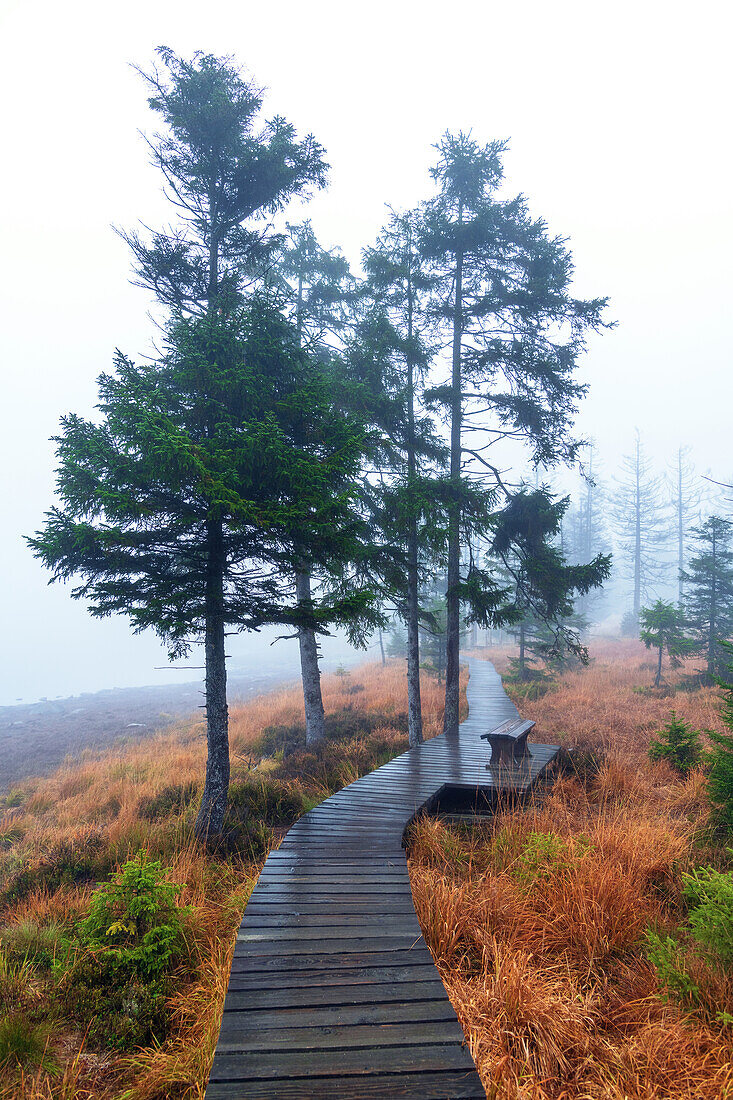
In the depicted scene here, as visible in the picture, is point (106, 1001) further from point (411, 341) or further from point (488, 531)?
point (411, 341)

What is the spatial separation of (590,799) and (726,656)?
15.5 m

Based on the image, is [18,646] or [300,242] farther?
[18,646]

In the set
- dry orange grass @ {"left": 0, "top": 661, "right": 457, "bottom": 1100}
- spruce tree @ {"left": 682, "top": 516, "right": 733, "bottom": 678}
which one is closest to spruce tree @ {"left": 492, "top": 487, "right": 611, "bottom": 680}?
dry orange grass @ {"left": 0, "top": 661, "right": 457, "bottom": 1100}

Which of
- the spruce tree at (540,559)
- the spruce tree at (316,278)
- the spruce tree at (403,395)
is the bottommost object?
the spruce tree at (540,559)

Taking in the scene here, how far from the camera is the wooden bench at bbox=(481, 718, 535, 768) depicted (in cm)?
774

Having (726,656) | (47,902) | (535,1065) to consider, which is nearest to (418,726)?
(47,902)

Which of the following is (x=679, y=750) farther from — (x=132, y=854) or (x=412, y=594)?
(x=132, y=854)

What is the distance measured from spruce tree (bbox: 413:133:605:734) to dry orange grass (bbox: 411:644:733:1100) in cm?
499

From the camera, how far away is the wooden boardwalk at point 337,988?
100 inches

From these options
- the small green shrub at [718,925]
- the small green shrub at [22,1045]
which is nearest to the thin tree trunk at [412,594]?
the small green shrub at [718,925]

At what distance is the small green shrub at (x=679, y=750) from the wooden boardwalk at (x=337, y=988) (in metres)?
4.97

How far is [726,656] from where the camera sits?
18703mm

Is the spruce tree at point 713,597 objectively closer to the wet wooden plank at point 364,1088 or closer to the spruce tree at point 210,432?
the spruce tree at point 210,432

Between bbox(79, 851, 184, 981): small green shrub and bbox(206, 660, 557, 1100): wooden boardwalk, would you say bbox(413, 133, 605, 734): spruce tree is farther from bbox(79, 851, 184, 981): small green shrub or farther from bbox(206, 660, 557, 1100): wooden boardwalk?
bbox(79, 851, 184, 981): small green shrub
